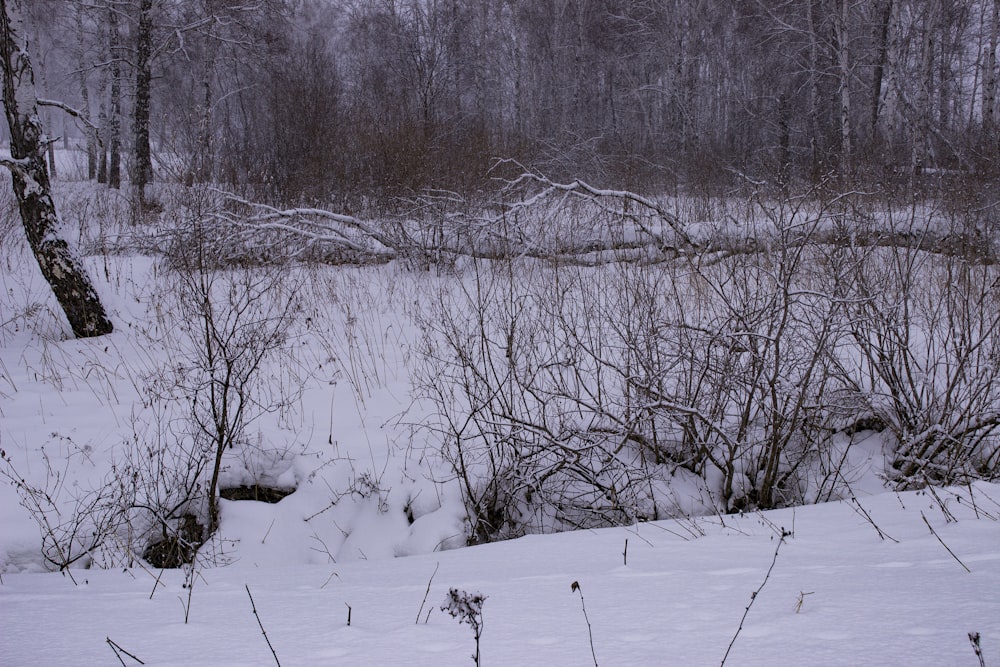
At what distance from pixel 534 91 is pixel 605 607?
2216 centimetres

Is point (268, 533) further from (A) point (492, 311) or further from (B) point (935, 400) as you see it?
(B) point (935, 400)

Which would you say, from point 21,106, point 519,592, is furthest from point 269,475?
point 21,106

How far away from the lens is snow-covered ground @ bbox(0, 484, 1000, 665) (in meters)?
1.40

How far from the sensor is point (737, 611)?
162 cm

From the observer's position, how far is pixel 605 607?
5.78 ft

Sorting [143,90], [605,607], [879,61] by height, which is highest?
[879,61]

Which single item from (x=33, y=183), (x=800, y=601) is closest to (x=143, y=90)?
(x=33, y=183)

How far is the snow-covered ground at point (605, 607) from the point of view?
55.1 inches

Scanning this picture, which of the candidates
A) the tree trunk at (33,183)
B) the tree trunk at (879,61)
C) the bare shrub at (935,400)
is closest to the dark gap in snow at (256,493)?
the tree trunk at (33,183)

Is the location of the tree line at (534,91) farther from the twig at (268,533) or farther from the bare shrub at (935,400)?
the twig at (268,533)

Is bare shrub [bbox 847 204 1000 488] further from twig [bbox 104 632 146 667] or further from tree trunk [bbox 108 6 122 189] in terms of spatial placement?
tree trunk [bbox 108 6 122 189]

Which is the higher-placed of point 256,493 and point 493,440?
point 493,440

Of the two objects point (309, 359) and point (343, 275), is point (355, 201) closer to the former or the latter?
point (343, 275)

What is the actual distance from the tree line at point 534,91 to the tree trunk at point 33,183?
1.80 ft
